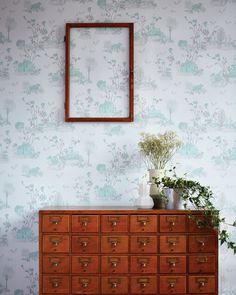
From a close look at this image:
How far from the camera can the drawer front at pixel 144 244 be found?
3.56 m

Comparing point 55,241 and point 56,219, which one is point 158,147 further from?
point 55,241

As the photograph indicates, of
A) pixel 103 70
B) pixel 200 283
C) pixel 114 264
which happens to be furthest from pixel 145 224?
pixel 103 70

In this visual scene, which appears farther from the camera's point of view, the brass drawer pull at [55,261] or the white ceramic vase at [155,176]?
the white ceramic vase at [155,176]

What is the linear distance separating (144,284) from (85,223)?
613 mm

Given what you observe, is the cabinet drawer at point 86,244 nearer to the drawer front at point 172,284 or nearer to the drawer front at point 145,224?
the drawer front at point 145,224

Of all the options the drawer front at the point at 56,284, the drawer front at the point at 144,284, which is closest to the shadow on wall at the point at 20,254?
the drawer front at the point at 56,284

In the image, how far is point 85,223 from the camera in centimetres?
356

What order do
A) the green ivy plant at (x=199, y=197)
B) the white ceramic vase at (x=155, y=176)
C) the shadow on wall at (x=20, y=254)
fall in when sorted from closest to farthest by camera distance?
1. the green ivy plant at (x=199, y=197)
2. the white ceramic vase at (x=155, y=176)
3. the shadow on wall at (x=20, y=254)

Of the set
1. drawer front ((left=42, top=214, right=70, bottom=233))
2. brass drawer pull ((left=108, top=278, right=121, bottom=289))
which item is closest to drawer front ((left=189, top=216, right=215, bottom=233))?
brass drawer pull ((left=108, top=278, right=121, bottom=289))

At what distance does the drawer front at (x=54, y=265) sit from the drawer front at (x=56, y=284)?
0.14 feet

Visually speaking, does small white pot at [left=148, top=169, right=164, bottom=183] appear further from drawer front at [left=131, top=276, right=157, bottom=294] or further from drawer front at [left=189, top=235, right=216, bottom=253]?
drawer front at [left=131, top=276, right=157, bottom=294]

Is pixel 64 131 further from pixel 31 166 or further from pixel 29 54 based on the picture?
pixel 29 54

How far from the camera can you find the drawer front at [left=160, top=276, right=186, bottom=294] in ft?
11.6

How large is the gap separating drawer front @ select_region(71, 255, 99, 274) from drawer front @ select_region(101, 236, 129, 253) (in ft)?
0.33
